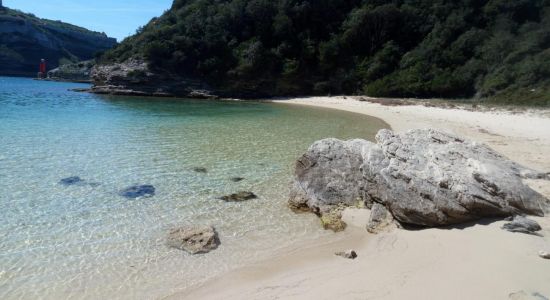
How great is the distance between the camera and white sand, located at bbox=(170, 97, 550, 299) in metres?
4.62

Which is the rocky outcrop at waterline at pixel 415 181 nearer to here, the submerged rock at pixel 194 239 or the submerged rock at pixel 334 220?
the submerged rock at pixel 334 220

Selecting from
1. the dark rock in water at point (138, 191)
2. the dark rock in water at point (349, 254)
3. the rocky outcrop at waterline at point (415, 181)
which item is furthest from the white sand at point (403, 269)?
the dark rock in water at point (138, 191)

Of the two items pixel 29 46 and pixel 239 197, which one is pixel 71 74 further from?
pixel 239 197

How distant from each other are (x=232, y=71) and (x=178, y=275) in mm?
46511

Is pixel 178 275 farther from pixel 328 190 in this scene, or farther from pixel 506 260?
pixel 506 260

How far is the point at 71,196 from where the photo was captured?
892 cm

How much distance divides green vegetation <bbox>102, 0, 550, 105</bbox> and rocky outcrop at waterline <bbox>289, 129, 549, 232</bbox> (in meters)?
33.7

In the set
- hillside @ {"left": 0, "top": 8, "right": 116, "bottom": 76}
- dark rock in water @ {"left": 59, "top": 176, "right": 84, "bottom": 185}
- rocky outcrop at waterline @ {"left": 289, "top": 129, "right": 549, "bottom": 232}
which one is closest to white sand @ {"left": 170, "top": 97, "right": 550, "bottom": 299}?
rocky outcrop at waterline @ {"left": 289, "top": 129, "right": 549, "bottom": 232}

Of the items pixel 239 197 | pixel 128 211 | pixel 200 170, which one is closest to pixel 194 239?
pixel 128 211

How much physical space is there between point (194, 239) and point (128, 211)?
221 centimetres

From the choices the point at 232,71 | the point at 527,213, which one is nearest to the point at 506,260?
the point at 527,213

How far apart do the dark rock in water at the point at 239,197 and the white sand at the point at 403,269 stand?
8.96ft

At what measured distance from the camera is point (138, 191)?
9.42 metres

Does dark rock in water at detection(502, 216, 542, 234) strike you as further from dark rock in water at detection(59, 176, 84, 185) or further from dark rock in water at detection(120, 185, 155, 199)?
dark rock in water at detection(59, 176, 84, 185)
